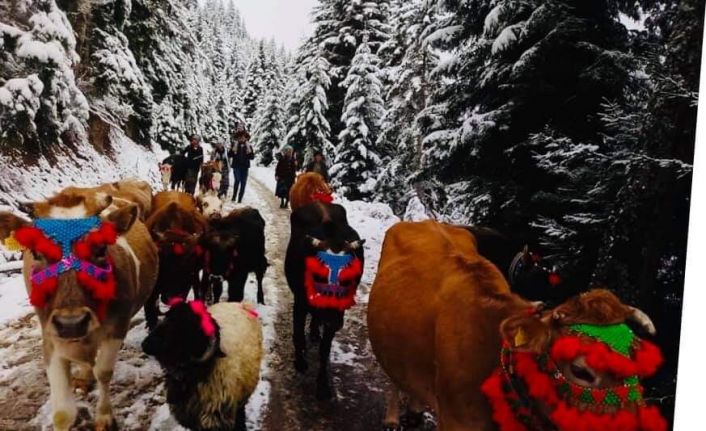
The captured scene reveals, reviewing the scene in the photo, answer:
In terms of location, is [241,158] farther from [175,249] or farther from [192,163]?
[175,249]

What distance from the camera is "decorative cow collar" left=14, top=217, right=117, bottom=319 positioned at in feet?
9.14

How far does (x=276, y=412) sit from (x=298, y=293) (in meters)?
1.26

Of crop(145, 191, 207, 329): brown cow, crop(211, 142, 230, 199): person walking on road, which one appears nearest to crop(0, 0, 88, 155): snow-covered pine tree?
crop(145, 191, 207, 329): brown cow

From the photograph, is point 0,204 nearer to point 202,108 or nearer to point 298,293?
point 298,293

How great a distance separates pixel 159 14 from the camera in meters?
13.1


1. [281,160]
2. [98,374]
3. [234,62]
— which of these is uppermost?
[234,62]

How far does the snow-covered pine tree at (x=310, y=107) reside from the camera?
13188 millimetres

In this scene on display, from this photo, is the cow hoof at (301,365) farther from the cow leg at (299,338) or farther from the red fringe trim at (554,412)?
the red fringe trim at (554,412)

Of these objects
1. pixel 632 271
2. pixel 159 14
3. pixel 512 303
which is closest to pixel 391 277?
pixel 512 303

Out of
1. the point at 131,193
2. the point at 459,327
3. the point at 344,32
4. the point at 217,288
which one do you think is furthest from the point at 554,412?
the point at 344,32

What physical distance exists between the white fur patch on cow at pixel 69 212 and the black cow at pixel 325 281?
6.30 ft

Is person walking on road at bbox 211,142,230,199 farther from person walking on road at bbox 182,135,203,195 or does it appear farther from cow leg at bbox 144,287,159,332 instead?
cow leg at bbox 144,287,159,332

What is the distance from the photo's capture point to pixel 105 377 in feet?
11.2

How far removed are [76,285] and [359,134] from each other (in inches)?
515
